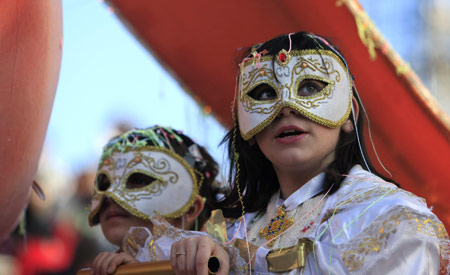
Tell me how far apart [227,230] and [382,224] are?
0.59m

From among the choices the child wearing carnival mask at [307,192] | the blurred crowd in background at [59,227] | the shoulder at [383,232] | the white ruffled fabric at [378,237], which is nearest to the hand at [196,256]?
the child wearing carnival mask at [307,192]

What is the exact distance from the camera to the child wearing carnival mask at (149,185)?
8.46 feet

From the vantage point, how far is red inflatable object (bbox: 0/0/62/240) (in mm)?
1838

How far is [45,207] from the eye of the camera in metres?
6.85

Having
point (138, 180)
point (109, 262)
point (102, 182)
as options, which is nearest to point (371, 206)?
point (109, 262)

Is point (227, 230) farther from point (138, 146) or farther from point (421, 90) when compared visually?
point (421, 90)

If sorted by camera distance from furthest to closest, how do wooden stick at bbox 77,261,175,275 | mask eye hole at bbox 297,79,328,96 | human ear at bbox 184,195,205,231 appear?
human ear at bbox 184,195,205,231 → mask eye hole at bbox 297,79,328,96 → wooden stick at bbox 77,261,175,275

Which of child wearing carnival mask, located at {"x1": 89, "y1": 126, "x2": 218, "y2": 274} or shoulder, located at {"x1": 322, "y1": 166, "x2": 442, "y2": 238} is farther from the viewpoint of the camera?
child wearing carnival mask, located at {"x1": 89, "y1": 126, "x2": 218, "y2": 274}

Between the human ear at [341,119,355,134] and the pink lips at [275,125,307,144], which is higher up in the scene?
the pink lips at [275,125,307,144]

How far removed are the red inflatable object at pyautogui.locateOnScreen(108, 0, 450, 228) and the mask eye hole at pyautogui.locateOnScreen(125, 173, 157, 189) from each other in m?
0.45

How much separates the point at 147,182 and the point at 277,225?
0.85 meters

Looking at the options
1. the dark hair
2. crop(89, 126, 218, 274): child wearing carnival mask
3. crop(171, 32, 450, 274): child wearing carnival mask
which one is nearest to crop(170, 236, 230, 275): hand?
crop(171, 32, 450, 274): child wearing carnival mask

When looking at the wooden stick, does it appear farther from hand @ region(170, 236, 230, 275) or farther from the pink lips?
the pink lips

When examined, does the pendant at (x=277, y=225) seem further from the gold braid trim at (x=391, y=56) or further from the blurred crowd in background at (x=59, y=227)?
the blurred crowd in background at (x=59, y=227)
